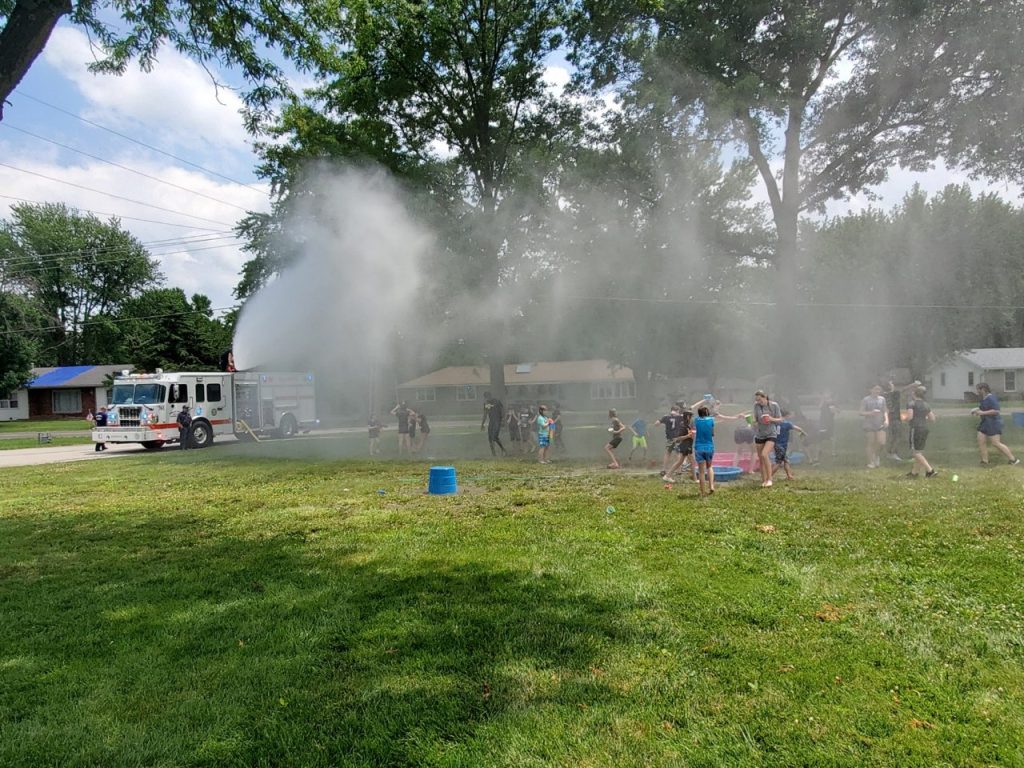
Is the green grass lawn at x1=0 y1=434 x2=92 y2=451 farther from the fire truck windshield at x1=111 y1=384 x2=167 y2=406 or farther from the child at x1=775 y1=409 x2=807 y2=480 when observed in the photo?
the child at x1=775 y1=409 x2=807 y2=480

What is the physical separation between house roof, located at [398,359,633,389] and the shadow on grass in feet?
131

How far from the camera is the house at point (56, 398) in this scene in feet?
149

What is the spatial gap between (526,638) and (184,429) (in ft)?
61.7

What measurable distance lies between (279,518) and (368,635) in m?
4.59

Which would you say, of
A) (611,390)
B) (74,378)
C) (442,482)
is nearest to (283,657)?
(442,482)

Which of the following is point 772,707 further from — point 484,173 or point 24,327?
point 24,327

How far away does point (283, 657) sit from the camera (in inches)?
146

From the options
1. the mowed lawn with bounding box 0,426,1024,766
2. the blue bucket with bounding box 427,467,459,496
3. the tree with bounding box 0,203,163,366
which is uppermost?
the tree with bounding box 0,203,163,366

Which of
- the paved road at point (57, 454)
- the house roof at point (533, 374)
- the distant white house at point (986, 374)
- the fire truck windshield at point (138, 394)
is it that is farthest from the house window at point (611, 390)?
the fire truck windshield at point (138, 394)

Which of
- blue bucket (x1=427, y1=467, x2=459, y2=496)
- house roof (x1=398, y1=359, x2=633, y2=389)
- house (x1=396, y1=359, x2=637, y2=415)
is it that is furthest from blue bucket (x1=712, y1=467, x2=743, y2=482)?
house roof (x1=398, y1=359, x2=633, y2=389)

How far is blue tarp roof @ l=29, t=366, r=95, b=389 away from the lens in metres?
45.5

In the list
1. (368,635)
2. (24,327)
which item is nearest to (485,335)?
(368,635)

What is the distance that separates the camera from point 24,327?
37.7 meters

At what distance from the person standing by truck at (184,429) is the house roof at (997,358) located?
47563 millimetres
